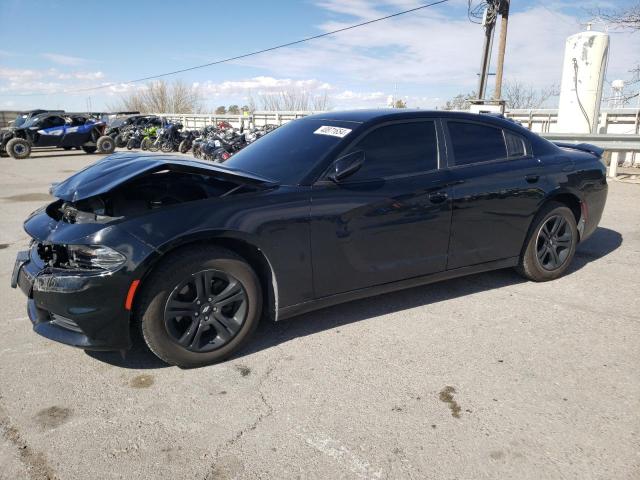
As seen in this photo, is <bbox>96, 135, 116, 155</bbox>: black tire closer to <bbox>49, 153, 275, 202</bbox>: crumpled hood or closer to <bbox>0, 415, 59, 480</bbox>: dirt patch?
<bbox>49, 153, 275, 202</bbox>: crumpled hood

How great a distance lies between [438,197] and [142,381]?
2.41 meters

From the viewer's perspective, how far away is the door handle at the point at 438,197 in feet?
12.3

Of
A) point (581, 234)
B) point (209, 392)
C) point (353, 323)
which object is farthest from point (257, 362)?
point (581, 234)

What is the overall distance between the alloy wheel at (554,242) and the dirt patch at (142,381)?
344 cm

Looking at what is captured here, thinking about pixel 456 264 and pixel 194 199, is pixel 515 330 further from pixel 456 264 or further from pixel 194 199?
pixel 194 199

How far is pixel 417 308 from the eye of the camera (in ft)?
13.3

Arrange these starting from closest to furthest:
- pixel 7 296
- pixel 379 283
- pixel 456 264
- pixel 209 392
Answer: pixel 209 392
pixel 379 283
pixel 456 264
pixel 7 296

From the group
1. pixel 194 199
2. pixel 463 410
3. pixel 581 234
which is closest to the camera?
pixel 463 410

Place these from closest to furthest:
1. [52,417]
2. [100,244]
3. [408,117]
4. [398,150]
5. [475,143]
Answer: [52,417]
[100,244]
[398,150]
[408,117]
[475,143]

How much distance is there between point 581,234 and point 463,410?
295 cm

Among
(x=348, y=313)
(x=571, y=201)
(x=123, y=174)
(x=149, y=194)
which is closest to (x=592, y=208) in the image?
(x=571, y=201)

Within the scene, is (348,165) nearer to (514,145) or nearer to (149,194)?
(149,194)

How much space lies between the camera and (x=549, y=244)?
4.62 metres

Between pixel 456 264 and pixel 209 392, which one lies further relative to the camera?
pixel 456 264
